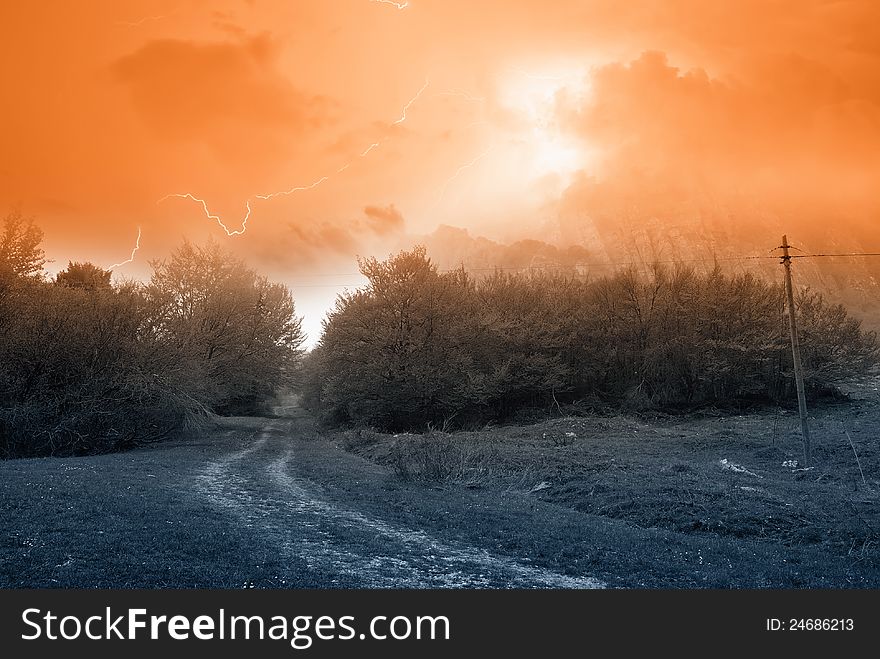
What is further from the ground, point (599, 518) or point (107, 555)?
point (107, 555)

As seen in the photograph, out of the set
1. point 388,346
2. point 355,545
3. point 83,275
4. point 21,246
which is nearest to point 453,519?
point 355,545

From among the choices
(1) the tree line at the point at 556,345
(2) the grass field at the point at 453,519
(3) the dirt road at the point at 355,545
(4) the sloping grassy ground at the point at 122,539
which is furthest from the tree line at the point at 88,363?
(3) the dirt road at the point at 355,545

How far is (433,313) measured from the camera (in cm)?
4791

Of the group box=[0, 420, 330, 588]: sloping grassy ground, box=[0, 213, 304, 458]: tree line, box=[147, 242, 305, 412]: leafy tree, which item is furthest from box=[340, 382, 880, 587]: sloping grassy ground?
box=[147, 242, 305, 412]: leafy tree

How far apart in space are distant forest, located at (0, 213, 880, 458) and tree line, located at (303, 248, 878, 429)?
0.58 ft

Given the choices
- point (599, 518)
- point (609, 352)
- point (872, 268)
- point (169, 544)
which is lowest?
point (599, 518)

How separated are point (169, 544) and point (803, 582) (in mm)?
12109

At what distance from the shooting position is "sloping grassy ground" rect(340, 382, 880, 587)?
44.5 ft

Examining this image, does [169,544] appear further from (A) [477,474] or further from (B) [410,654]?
(A) [477,474]

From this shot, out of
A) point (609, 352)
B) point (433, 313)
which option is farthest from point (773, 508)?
point (609, 352)

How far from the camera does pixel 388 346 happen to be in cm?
4572

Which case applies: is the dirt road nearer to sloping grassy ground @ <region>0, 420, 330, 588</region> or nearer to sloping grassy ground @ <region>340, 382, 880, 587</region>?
sloping grassy ground @ <region>0, 420, 330, 588</region>

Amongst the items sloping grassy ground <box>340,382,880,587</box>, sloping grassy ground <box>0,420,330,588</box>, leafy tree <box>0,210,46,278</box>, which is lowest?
sloping grassy ground <box>340,382,880,587</box>

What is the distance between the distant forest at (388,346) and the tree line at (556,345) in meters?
0.18
